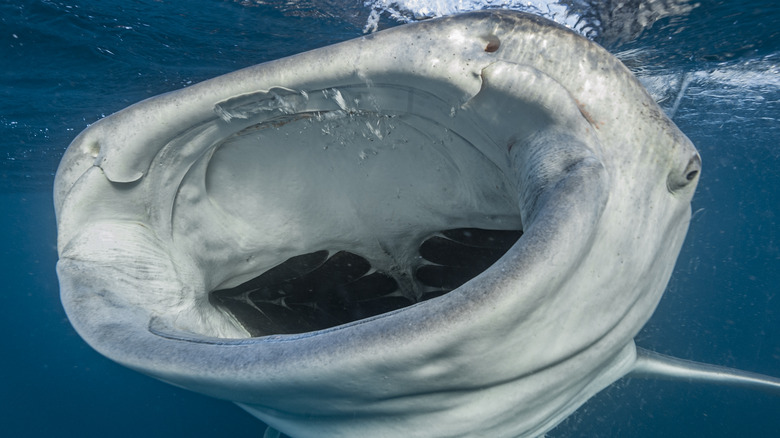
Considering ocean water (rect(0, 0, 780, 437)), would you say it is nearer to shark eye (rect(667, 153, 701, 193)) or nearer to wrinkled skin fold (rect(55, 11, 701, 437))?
wrinkled skin fold (rect(55, 11, 701, 437))

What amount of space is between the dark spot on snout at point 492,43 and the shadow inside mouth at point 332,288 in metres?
0.95

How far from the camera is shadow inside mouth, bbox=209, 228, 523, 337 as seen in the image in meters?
2.03

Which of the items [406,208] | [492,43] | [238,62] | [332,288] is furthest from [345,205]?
[238,62]

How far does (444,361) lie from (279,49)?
22.5ft

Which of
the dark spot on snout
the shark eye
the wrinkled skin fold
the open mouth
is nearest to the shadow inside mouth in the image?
the open mouth

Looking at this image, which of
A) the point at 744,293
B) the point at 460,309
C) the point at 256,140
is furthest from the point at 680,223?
the point at 744,293

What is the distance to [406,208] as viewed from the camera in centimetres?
192

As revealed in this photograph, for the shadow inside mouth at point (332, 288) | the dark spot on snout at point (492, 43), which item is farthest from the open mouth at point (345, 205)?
the dark spot on snout at point (492, 43)

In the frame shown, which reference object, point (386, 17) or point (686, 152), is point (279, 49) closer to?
point (386, 17)

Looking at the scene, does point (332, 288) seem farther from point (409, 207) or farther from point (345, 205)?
point (409, 207)

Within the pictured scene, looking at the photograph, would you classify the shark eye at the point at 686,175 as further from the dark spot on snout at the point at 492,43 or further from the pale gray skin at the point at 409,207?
the dark spot on snout at the point at 492,43

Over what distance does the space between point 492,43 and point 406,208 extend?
0.88m

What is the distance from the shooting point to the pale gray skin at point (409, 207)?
875 millimetres

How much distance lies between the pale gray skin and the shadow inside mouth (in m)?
0.13
